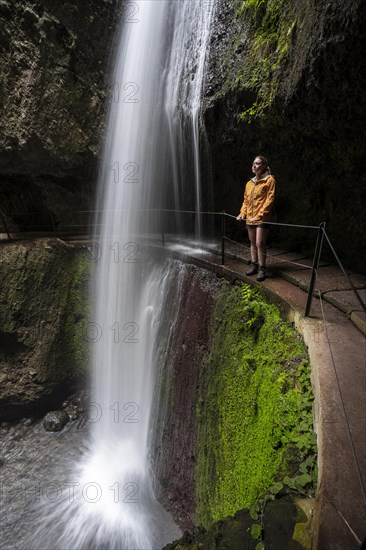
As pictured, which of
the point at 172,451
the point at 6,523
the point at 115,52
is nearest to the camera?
the point at 172,451

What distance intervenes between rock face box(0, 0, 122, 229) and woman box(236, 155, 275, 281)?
5.57 metres

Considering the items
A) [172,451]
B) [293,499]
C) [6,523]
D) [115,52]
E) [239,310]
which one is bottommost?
[6,523]

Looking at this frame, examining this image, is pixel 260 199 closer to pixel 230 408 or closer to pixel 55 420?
pixel 230 408

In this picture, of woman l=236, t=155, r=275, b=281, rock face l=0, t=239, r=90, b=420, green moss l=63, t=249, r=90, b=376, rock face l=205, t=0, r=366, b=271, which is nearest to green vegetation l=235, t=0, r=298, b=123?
rock face l=205, t=0, r=366, b=271

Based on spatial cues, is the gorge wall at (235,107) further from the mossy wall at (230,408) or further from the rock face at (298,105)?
the mossy wall at (230,408)

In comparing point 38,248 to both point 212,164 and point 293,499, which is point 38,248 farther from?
point 293,499

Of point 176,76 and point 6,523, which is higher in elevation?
point 176,76

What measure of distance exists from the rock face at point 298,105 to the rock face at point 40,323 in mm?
5255

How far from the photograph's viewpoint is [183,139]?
279 inches

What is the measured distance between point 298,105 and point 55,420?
9191 mm

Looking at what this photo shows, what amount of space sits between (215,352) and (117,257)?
15.1 ft

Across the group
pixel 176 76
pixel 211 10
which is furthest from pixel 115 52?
pixel 211 10

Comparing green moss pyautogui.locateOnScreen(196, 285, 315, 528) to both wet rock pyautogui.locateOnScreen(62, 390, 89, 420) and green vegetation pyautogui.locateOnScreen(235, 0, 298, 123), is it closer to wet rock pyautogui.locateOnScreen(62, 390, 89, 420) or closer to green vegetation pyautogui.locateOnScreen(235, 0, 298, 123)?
green vegetation pyautogui.locateOnScreen(235, 0, 298, 123)

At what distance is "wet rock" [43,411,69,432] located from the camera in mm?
7848
